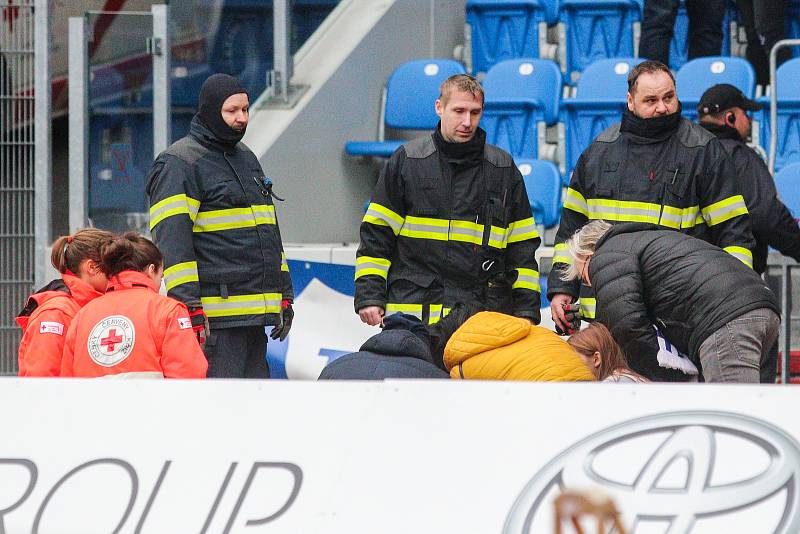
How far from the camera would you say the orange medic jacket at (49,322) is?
4.62m

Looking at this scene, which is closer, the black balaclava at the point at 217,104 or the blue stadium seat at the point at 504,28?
the black balaclava at the point at 217,104

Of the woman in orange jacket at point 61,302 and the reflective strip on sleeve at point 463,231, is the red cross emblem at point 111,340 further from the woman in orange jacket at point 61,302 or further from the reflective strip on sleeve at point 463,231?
the reflective strip on sleeve at point 463,231

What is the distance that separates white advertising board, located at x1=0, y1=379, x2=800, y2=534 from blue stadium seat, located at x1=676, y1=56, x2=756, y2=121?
18.3ft

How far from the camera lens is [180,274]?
210 inches

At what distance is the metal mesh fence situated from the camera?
24.9 feet

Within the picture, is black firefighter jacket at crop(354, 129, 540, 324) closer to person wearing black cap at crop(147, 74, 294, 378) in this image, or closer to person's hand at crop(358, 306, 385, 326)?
person's hand at crop(358, 306, 385, 326)

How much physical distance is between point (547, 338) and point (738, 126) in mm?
2048

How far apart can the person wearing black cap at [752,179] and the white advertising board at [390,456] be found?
2287 mm

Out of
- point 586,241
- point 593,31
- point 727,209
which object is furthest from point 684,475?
point 593,31

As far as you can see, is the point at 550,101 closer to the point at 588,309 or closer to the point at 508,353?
the point at 588,309

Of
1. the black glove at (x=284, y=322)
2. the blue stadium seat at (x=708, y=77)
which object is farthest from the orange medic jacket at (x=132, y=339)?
the blue stadium seat at (x=708, y=77)

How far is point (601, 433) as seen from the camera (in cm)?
332

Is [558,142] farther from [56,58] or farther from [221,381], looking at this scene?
[221,381]

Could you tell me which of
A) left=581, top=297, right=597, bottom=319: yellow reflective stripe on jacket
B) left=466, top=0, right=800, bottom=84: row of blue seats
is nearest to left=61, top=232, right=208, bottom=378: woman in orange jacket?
left=581, top=297, right=597, bottom=319: yellow reflective stripe on jacket
